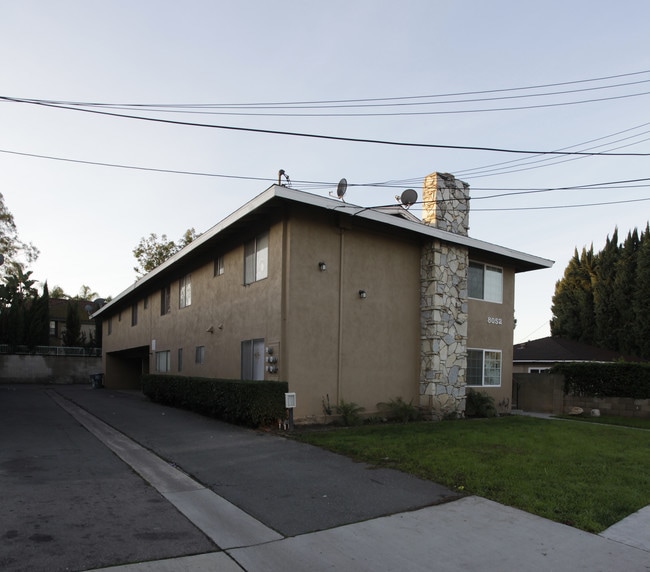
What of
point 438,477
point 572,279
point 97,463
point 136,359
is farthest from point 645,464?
point 136,359

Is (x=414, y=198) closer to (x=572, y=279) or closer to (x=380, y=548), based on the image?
(x=380, y=548)

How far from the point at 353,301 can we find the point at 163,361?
1149 cm

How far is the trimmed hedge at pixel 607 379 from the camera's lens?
16438mm

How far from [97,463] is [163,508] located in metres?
2.86

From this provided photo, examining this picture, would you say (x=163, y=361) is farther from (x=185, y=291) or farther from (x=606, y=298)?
(x=606, y=298)

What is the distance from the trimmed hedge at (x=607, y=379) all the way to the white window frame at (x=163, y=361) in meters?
14.3

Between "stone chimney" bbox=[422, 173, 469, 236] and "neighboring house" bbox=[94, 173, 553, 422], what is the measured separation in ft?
0.13

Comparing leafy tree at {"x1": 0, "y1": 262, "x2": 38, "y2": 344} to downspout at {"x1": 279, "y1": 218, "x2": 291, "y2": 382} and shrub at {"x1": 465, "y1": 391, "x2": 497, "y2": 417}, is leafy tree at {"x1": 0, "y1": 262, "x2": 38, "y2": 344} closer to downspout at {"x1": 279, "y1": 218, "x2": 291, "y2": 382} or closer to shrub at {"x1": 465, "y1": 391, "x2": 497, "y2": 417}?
downspout at {"x1": 279, "y1": 218, "x2": 291, "y2": 382}

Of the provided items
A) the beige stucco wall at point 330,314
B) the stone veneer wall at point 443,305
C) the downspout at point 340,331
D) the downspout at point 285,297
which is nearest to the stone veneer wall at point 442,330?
the stone veneer wall at point 443,305

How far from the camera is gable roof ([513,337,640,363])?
25366mm

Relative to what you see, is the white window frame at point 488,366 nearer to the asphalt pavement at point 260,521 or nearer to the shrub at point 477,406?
the shrub at point 477,406

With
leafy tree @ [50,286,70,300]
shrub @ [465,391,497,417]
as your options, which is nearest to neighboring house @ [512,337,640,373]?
shrub @ [465,391,497,417]

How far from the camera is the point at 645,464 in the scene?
8484 millimetres

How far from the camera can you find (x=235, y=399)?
40.2 ft
